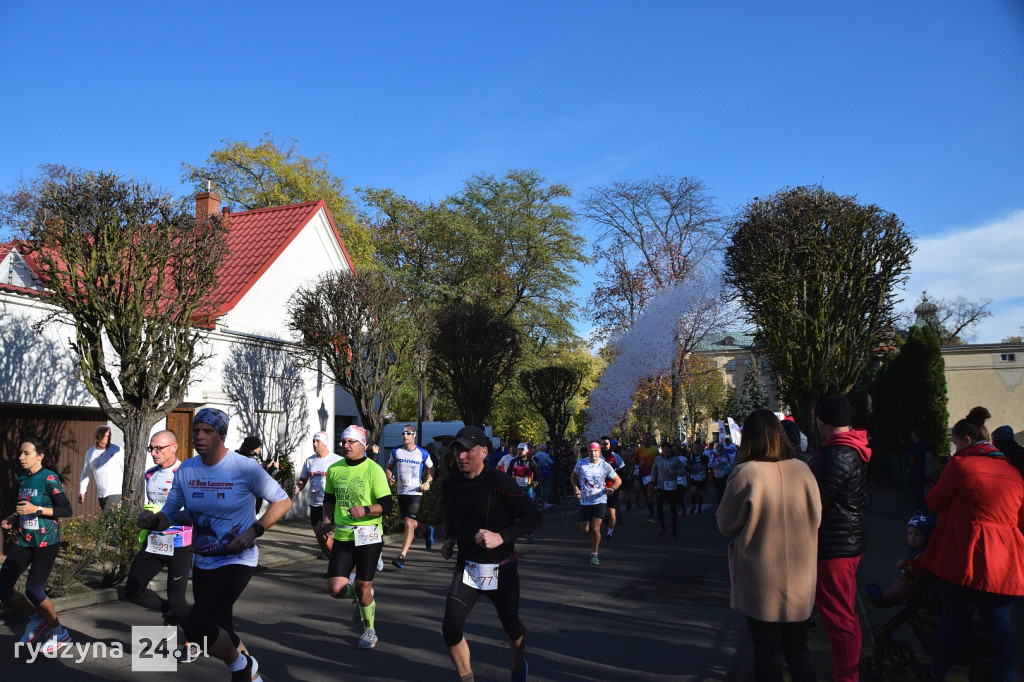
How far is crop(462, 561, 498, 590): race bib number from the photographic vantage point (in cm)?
500

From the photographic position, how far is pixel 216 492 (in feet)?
16.4

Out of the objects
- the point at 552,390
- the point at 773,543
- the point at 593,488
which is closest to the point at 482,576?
the point at 773,543

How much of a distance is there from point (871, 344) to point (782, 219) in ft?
12.5

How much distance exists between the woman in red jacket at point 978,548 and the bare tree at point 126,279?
959 cm

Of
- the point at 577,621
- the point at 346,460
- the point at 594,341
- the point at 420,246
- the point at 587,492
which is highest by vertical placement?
the point at 420,246

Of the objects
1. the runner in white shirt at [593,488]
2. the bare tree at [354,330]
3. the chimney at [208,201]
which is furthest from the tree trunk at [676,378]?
the runner in white shirt at [593,488]

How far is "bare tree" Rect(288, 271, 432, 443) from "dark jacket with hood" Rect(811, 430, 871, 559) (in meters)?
13.4

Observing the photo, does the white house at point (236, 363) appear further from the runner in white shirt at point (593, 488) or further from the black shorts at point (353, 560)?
the black shorts at point (353, 560)

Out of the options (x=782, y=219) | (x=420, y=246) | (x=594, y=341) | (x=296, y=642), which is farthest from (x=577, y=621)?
(x=594, y=341)

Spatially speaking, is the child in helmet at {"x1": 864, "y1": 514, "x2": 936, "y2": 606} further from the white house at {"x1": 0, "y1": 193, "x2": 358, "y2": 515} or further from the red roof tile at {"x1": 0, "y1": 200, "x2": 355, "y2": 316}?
the red roof tile at {"x1": 0, "y1": 200, "x2": 355, "y2": 316}

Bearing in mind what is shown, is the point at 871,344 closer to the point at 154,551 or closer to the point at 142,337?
the point at 142,337

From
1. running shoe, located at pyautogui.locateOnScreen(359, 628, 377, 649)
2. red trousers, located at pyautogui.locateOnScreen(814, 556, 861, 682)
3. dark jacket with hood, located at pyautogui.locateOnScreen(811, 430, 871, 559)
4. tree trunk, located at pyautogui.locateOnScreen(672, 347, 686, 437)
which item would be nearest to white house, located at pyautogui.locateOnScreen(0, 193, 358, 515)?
running shoe, located at pyautogui.locateOnScreen(359, 628, 377, 649)

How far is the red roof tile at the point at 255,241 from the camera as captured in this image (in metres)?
18.0

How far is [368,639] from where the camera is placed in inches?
258
